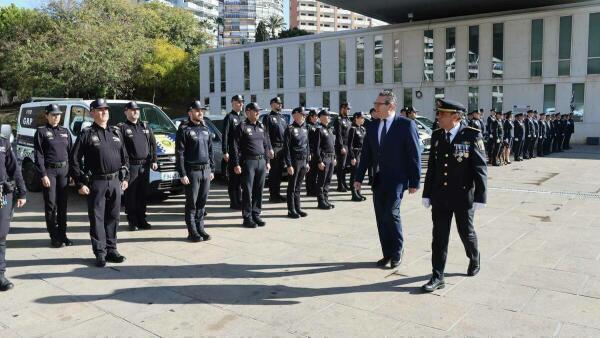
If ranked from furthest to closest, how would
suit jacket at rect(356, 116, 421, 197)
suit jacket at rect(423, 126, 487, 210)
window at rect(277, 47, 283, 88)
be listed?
window at rect(277, 47, 283, 88)
suit jacket at rect(356, 116, 421, 197)
suit jacket at rect(423, 126, 487, 210)

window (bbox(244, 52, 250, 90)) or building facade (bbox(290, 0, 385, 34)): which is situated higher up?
building facade (bbox(290, 0, 385, 34))

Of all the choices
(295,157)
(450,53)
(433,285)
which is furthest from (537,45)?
(433,285)

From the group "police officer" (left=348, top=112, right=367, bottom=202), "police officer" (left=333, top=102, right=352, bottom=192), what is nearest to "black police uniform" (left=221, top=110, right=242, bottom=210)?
"police officer" (left=333, top=102, right=352, bottom=192)

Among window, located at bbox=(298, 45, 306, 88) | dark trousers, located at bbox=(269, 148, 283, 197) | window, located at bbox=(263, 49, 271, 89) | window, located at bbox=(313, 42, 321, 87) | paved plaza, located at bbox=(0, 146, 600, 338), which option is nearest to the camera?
paved plaza, located at bbox=(0, 146, 600, 338)

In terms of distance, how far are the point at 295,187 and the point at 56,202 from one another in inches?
142

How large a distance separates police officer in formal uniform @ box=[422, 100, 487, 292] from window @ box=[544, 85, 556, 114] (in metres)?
25.5

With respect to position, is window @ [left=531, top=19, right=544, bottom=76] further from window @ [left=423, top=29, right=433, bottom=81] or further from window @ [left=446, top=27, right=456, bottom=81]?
window @ [left=423, top=29, right=433, bottom=81]

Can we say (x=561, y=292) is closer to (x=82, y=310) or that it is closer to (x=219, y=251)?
(x=219, y=251)

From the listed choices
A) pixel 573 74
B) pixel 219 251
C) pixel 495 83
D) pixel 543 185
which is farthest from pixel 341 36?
pixel 219 251

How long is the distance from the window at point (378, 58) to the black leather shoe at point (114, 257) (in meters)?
29.3

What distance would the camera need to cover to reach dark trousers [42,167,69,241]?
21.3 feet

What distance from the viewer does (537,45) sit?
27.6 metres

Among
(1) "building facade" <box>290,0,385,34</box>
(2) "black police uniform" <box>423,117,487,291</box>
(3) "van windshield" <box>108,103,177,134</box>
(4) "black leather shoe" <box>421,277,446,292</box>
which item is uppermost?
(1) "building facade" <box>290,0,385,34</box>

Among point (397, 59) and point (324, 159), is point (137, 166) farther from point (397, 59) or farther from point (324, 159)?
point (397, 59)
